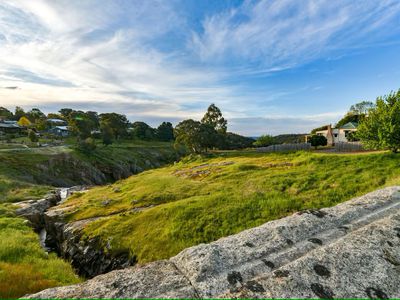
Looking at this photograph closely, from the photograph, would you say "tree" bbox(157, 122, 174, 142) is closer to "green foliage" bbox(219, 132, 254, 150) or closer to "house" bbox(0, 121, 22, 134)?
"green foliage" bbox(219, 132, 254, 150)

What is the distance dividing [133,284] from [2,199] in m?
43.9

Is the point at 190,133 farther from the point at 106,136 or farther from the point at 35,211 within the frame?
the point at 106,136

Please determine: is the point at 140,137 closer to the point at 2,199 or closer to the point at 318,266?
the point at 2,199

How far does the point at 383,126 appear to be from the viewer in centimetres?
2645

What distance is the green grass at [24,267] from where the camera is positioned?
9.62m

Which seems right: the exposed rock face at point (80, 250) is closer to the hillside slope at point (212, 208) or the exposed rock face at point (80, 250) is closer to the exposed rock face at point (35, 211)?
the hillside slope at point (212, 208)

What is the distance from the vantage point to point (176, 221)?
744 inches

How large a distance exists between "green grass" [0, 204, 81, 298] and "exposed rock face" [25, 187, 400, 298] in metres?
5.31

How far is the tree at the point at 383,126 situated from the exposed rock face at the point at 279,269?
22.4 m

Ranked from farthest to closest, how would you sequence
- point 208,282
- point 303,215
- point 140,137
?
point 140,137 < point 303,215 < point 208,282

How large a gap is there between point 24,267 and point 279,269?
45.9 ft

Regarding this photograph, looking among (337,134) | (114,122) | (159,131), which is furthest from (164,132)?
(337,134)

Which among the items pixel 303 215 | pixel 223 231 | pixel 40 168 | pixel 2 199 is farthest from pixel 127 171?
pixel 303 215

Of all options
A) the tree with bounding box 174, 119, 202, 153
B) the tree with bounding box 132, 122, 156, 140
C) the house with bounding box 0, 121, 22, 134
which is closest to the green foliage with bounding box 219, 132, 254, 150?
the tree with bounding box 174, 119, 202, 153
